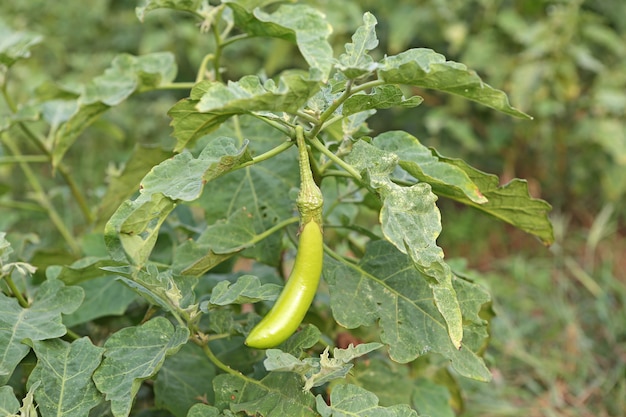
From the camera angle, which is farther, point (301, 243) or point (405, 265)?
point (405, 265)

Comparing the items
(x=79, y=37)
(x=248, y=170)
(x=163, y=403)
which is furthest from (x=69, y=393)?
(x=79, y=37)

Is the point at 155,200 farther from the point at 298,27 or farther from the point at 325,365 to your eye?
the point at 298,27

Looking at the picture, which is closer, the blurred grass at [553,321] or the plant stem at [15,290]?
the plant stem at [15,290]

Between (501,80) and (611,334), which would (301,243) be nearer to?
(611,334)

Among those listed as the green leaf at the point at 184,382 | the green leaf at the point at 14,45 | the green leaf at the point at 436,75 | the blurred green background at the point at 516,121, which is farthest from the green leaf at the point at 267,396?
the blurred green background at the point at 516,121

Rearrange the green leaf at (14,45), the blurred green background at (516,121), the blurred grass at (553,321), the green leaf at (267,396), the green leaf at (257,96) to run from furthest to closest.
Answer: the blurred green background at (516,121)
the blurred grass at (553,321)
the green leaf at (14,45)
the green leaf at (267,396)
the green leaf at (257,96)

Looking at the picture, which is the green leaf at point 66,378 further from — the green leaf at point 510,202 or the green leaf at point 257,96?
the green leaf at point 510,202
